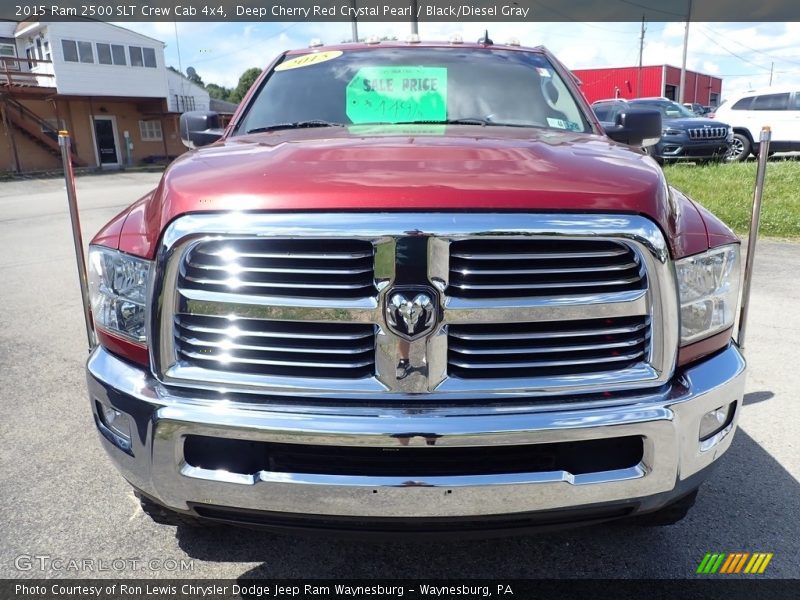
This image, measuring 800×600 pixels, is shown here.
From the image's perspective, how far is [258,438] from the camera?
1.70 m

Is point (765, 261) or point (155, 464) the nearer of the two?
point (155, 464)

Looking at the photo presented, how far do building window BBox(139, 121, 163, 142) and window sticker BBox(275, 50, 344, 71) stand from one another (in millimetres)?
37174

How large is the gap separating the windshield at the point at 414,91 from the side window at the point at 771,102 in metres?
14.3

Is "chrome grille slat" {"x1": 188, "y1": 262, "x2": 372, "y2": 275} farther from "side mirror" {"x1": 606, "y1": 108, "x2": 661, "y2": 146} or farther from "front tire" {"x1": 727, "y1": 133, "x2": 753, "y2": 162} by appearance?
"front tire" {"x1": 727, "y1": 133, "x2": 753, "y2": 162}

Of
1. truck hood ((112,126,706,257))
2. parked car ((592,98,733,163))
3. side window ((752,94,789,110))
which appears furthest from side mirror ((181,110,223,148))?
side window ((752,94,789,110))

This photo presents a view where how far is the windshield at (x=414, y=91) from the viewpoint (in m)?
2.97

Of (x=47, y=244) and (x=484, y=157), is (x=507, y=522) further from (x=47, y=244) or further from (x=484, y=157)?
(x=47, y=244)

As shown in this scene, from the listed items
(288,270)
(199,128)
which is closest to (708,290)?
(288,270)

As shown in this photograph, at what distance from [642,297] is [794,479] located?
1.69 m

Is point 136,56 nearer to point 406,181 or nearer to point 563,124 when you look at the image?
point 563,124

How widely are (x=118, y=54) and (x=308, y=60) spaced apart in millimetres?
35602

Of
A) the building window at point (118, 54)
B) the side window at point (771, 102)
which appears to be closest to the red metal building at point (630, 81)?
the side window at point (771, 102)

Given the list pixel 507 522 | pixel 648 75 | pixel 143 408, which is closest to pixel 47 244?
pixel 143 408

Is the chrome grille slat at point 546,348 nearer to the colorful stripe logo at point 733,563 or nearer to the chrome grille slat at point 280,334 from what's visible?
the chrome grille slat at point 280,334
